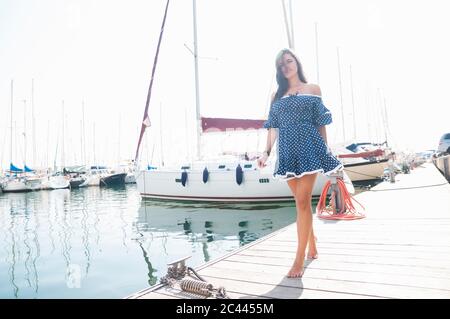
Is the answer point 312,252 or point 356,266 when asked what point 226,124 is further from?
point 356,266

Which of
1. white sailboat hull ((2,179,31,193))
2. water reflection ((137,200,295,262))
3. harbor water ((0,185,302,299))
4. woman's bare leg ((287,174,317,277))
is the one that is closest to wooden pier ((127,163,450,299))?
woman's bare leg ((287,174,317,277))

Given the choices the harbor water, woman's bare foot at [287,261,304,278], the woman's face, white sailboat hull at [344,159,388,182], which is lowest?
the harbor water

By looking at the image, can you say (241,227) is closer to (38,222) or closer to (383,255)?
(383,255)

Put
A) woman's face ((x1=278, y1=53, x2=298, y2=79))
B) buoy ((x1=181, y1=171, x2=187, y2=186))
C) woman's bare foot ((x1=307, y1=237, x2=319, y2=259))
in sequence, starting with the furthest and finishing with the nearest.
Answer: buoy ((x1=181, y1=171, x2=187, y2=186)) → woman's bare foot ((x1=307, y1=237, x2=319, y2=259)) → woman's face ((x1=278, y1=53, x2=298, y2=79))

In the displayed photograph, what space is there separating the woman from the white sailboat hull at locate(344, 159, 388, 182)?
1521 centimetres

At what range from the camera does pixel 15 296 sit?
517 centimetres

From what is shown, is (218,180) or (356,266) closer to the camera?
(356,266)

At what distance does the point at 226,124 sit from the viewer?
16.0 meters

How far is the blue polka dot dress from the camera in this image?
2656 mm

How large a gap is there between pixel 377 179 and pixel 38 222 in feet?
59.2

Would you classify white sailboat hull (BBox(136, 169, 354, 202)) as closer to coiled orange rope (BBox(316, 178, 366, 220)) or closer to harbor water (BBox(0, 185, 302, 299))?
harbor water (BBox(0, 185, 302, 299))

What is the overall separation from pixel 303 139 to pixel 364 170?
648 inches

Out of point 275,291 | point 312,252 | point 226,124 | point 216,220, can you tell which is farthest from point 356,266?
point 226,124
